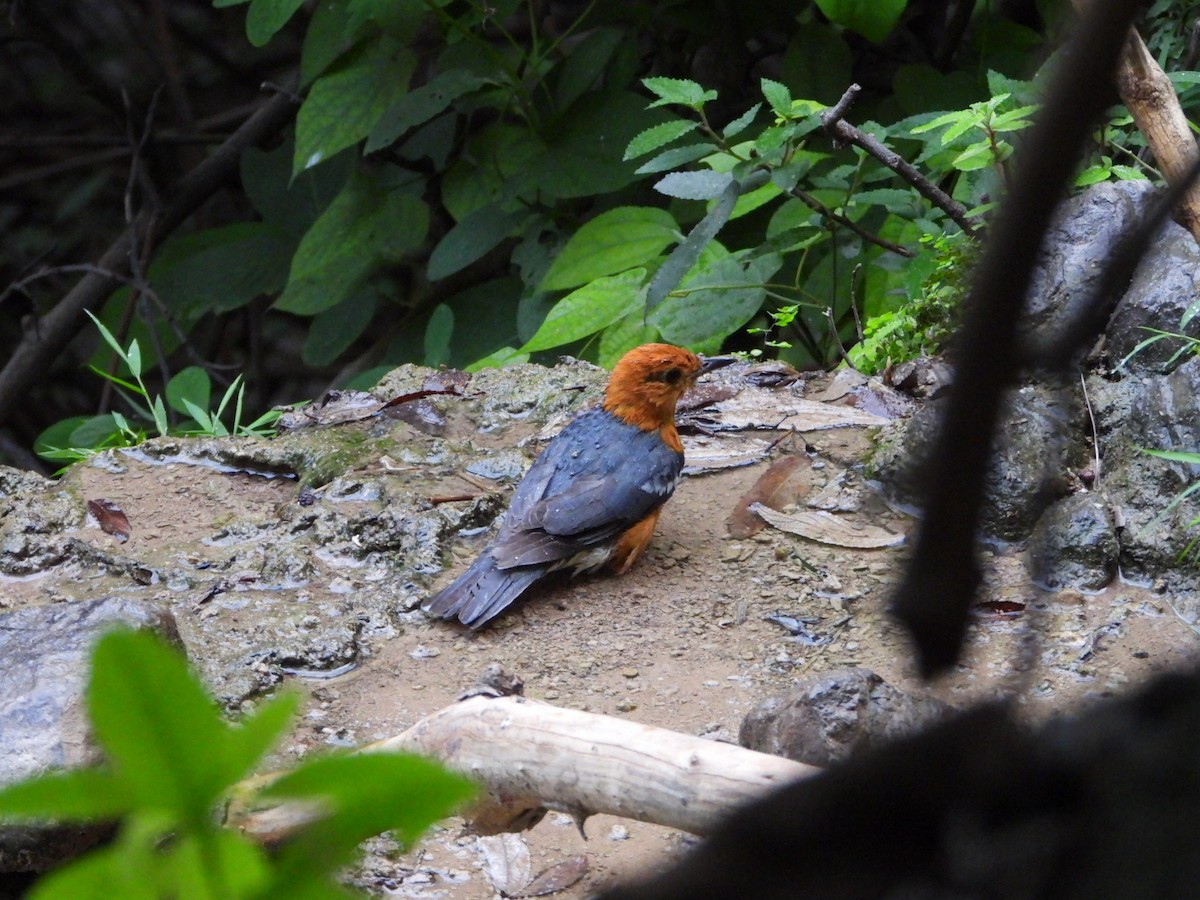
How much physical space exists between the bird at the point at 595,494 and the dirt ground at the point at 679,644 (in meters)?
0.10

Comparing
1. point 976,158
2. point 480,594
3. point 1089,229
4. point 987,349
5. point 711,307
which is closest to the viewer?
point 987,349

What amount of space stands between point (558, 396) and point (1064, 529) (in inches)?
79.6

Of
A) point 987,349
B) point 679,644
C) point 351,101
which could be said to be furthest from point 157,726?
point 351,101

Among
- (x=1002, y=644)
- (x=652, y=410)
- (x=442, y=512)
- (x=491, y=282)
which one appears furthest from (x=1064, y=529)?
(x=491, y=282)

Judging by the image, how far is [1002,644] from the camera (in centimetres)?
326

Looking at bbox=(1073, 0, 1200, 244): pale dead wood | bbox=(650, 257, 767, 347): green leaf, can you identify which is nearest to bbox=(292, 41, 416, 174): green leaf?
bbox=(650, 257, 767, 347): green leaf

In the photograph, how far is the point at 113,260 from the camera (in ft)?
24.5

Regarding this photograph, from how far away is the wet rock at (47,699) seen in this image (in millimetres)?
2336

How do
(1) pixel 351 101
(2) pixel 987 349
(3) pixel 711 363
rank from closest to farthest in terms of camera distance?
(2) pixel 987 349 → (3) pixel 711 363 → (1) pixel 351 101

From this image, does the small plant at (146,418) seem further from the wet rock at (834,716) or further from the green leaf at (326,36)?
the wet rock at (834,716)

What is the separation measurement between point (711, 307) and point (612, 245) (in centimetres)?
54

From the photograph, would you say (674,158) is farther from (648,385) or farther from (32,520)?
(32,520)

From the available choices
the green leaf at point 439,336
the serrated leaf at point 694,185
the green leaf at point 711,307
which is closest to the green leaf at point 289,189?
the green leaf at point 439,336

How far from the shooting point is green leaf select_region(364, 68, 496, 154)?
5539mm
